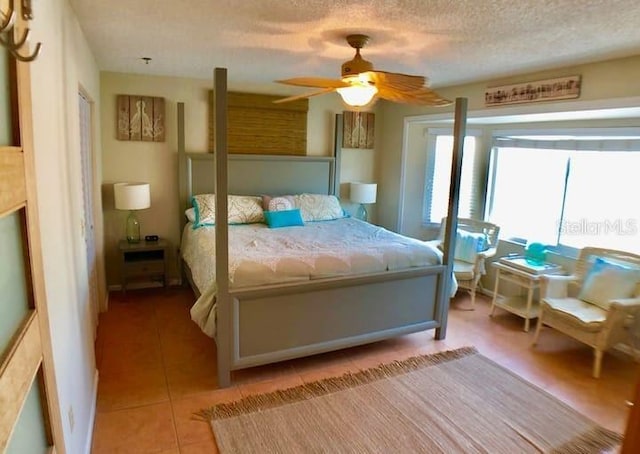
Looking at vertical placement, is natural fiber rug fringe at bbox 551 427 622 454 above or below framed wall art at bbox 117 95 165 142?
below

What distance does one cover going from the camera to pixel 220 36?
2.81 metres

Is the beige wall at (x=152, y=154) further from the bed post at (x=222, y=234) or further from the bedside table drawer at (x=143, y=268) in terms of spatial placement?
the bed post at (x=222, y=234)

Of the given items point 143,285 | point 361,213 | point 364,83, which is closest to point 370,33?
point 364,83

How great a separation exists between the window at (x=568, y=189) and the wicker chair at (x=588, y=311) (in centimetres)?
37

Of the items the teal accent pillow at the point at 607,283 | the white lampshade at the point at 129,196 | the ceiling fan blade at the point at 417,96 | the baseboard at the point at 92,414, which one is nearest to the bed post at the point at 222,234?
the baseboard at the point at 92,414

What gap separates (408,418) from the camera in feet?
8.33

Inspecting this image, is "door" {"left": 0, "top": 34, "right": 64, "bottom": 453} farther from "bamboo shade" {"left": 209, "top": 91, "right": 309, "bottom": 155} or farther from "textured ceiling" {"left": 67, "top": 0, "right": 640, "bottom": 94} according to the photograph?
"bamboo shade" {"left": 209, "top": 91, "right": 309, "bottom": 155}

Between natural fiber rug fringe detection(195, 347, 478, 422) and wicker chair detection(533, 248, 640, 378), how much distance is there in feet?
2.36

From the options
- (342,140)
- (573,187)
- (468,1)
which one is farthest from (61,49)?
(573,187)

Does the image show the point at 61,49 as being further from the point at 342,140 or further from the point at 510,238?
the point at 510,238

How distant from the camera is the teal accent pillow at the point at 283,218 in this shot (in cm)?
436

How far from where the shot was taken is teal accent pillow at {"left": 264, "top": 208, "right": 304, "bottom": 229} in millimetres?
4355

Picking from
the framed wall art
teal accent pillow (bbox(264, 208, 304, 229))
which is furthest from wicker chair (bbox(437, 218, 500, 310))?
the framed wall art

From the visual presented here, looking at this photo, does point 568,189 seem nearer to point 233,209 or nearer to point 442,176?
point 442,176
